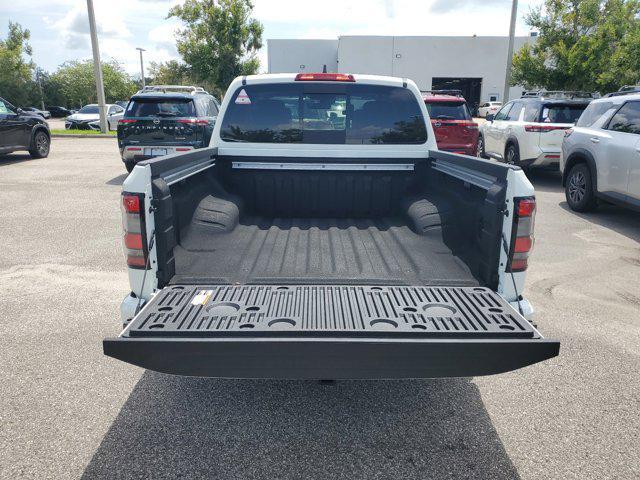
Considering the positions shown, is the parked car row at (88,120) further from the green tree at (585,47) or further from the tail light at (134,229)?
the tail light at (134,229)

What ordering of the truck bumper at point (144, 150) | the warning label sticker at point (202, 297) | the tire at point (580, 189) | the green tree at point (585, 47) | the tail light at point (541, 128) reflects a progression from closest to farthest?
the warning label sticker at point (202, 297)
the tire at point (580, 189)
the truck bumper at point (144, 150)
the tail light at point (541, 128)
the green tree at point (585, 47)

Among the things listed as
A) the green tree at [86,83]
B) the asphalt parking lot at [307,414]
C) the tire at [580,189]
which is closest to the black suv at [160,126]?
the asphalt parking lot at [307,414]

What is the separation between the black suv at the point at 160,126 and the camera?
10.3 meters

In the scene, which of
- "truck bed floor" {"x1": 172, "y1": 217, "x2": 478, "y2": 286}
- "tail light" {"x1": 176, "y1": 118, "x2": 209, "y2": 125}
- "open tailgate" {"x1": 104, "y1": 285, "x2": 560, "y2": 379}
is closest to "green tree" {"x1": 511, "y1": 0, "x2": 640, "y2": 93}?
"tail light" {"x1": 176, "y1": 118, "x2": 209, "y2": 125}

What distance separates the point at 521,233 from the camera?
8.87 ft

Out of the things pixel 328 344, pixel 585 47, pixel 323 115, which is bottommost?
pixel 328 344

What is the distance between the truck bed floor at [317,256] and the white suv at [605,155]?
475 centimetres

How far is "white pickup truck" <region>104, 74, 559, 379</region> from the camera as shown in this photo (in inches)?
86.2

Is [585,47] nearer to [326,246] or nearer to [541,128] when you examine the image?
[541,128]

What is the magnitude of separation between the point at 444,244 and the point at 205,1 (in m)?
33.9

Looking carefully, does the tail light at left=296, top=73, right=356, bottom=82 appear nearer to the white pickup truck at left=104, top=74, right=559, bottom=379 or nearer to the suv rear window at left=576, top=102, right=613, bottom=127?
the white pickup truck at left=104, top=74, right=559, bottom=379

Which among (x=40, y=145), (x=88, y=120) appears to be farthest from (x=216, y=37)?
(x=40, y=145)

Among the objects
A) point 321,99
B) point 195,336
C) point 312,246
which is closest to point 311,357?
point 195,336

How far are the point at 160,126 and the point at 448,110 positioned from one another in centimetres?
680
